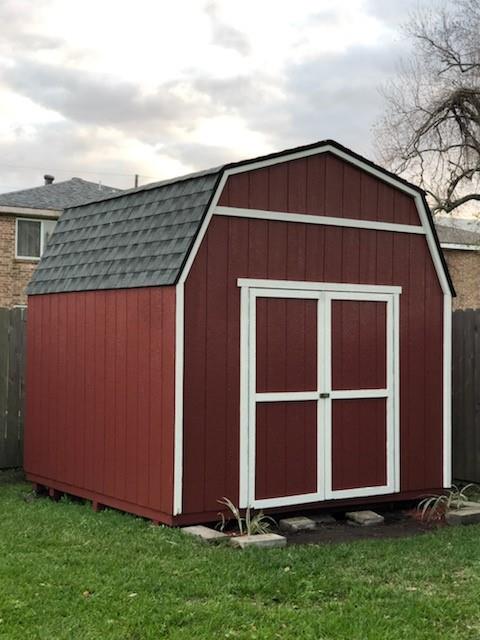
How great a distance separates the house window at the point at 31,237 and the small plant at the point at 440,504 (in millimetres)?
16710

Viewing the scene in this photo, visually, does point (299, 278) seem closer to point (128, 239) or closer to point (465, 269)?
point (128, 239)

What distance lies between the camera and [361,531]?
292 inches

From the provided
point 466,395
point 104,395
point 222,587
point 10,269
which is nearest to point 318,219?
point 104,395

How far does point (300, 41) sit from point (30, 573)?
847cm

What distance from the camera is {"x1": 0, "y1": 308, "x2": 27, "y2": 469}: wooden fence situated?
1026cm

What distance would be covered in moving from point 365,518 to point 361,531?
0.32 meters

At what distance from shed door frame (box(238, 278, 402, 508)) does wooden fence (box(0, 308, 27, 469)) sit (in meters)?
3.82

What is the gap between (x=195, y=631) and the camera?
448 centimetres

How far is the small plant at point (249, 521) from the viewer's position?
269 inches

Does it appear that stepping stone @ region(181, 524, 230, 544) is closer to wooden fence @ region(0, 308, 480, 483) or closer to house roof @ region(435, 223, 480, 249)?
wooden fence @ region(0, 308, 480, 483)

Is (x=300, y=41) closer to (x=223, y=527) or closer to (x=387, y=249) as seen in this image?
(x=387, y=249)

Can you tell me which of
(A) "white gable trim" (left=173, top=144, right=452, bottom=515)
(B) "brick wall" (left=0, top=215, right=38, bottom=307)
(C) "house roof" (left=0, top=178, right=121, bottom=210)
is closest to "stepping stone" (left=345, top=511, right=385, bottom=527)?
(A) "white gable trim" (left=173, top=144, right=452, bottom=515)

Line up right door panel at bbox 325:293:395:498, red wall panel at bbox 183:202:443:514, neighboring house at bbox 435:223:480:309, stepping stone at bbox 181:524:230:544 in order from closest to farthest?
1. stepping stone at bbox 181:524:230:544
2. red wall panel at bbox 183:202:443:514
3. right door panel at bbox 325:293:395:498
4. neighboring house at bbox 435:223:480:309

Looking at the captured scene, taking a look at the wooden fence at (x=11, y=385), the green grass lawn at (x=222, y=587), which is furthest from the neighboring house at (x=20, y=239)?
the green grass lawn at (x=222, y=587)
